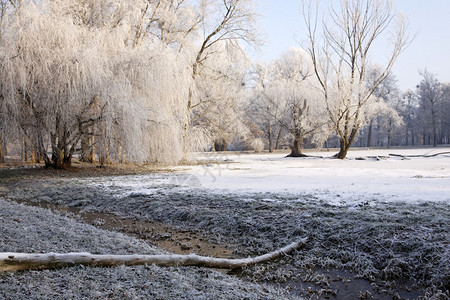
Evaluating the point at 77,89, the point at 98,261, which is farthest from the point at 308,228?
the point at 77,89

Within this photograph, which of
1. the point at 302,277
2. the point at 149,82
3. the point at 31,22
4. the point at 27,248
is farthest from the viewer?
the point at 149,82

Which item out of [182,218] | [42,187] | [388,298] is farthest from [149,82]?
[388,298]

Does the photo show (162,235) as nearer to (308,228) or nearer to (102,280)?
(308,228)

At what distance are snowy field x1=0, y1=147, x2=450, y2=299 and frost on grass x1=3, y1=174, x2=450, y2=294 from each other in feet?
0.04

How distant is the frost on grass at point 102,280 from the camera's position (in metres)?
2.68

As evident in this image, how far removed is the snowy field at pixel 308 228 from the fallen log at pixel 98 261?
0.14 meters

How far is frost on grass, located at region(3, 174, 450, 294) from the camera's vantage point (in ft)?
13.1

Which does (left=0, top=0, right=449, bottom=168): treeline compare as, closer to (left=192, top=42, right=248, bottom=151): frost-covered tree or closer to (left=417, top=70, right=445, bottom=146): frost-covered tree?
(left=192, top=42, right=248, bottom=151): frost-covered tree

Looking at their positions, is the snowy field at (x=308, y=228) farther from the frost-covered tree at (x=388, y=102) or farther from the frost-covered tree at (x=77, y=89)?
the frost-covered tree at (x=388, y=102)

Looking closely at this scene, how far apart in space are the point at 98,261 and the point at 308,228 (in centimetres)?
312

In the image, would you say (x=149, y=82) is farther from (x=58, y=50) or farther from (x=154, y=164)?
(x=154, y=164)

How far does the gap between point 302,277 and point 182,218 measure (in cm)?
306

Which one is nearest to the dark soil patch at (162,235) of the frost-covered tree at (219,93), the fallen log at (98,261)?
the fallen log at (98,261)

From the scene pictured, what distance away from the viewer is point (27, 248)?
3490 mm
